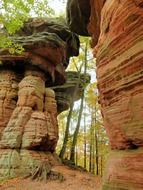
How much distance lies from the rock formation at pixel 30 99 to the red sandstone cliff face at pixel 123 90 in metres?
9.84

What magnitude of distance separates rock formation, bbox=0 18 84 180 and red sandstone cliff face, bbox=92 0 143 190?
9.84 metres

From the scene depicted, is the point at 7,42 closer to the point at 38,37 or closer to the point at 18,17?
the point at 18,17

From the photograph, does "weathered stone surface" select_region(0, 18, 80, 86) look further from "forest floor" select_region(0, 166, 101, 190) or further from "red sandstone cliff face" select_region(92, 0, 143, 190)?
"red sandstone cliff face" select_region(92, 0, 143, 190)

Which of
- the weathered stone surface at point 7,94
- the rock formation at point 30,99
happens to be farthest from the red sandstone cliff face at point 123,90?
the weathered stone surface at point 7,94

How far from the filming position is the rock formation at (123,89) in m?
4.24

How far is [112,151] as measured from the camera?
5.41 metres

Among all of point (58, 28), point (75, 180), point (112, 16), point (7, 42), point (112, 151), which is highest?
point (58, 28)

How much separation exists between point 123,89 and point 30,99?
44.1 feet

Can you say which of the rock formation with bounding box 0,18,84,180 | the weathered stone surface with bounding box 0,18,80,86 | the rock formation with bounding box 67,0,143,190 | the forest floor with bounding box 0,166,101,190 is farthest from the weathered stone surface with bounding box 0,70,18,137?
the rock formation with bounding box 67,0,143,190

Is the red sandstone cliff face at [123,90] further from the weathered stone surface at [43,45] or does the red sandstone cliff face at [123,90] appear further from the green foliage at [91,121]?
the green foliage at [91,121]

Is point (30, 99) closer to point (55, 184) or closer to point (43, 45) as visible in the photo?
point (43, 45)

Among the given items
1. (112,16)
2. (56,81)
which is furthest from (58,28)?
(112,16)

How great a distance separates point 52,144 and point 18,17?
31.9 feet

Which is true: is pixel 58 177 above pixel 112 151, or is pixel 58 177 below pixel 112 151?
below
